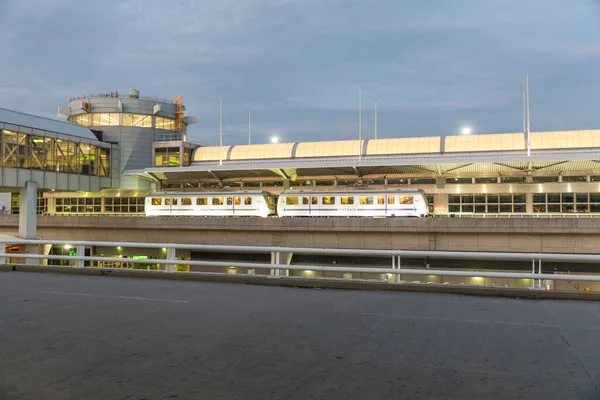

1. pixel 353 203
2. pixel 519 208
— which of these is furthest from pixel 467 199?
pixel 353 203

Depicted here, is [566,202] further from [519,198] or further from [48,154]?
[48,154]

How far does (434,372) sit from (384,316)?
11.1ft

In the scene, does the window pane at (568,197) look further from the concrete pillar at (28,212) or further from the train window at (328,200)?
the concrete pillar at (28,212)

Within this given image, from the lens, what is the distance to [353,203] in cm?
4188

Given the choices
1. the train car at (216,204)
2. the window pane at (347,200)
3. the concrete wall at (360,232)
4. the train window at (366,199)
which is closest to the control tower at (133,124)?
the train car at (216,204)

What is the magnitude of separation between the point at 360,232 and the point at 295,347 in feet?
91.9

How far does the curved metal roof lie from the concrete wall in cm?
813

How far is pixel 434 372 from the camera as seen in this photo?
5609mm

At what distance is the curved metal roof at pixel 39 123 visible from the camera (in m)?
41.7

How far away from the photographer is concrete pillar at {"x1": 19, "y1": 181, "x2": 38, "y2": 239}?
4184cm

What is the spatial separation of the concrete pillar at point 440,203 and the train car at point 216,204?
48.7 ft

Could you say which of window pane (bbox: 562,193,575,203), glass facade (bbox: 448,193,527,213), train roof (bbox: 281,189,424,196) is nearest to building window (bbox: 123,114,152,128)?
train roof (bbox: 281,189,424,196)

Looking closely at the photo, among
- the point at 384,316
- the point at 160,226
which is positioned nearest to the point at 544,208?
the point at 160,226

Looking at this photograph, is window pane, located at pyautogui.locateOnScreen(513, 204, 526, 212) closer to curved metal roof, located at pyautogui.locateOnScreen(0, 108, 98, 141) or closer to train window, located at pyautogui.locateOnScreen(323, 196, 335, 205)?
train window, located at pyautogui.locateOnScreen(323, 196, 335, 205)
